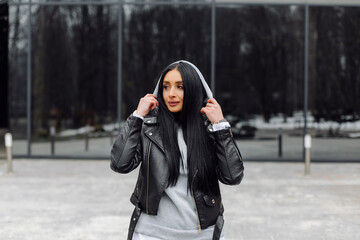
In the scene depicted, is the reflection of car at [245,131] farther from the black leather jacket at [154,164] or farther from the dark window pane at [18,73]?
the black leather jacket at [154,164]

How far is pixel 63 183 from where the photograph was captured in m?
9.01

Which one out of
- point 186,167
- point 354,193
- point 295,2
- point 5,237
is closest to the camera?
point 186,167

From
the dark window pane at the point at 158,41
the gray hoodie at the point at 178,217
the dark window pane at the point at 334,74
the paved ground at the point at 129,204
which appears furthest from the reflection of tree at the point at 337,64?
the gray hoodie at the point at 178,217

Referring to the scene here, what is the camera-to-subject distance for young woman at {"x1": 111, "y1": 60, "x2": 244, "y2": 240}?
2246mm

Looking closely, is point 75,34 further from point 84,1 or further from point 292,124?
point 292,124

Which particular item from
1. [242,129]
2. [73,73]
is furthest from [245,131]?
[73,73]

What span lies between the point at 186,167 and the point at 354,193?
6.74 metres

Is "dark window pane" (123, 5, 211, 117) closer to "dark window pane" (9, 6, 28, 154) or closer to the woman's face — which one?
"dark window pane" (9, 6, 28, 154)

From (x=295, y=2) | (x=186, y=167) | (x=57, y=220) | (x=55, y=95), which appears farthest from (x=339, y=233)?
(x=55, y=95)

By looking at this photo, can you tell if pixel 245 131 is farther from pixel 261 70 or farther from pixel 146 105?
pixel 146 105

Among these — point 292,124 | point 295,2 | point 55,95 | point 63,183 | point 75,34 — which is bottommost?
point 63,183

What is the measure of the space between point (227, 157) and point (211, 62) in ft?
33.9

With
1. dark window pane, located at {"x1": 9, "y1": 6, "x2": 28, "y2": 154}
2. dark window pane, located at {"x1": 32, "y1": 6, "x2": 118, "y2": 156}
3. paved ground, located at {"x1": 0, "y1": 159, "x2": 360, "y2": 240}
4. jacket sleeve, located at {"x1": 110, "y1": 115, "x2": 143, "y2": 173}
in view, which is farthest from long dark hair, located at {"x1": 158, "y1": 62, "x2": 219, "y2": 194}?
dark window pane, located at {"x1": 9, "y1": 6, "x2": 28, "y2": 154}

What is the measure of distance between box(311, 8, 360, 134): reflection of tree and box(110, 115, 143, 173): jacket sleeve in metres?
10.8
